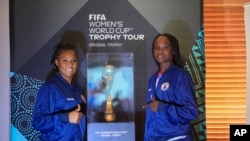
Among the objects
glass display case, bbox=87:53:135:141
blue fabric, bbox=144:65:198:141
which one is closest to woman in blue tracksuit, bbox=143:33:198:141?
blue fabric, bbox=144:65:198:141

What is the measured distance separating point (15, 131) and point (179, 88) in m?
1.15

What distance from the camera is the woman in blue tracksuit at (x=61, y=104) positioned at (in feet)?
8.86

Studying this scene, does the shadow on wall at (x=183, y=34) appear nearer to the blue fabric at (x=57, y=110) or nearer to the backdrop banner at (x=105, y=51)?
the backdrop banner at (x=105, y=51)

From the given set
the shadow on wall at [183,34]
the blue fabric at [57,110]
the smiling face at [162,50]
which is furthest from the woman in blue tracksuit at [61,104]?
the shadow on wall at [183,34]

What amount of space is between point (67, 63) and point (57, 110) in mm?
324

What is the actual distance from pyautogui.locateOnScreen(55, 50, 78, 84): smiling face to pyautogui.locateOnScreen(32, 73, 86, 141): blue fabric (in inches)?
1.7

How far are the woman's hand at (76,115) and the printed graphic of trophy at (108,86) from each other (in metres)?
0.18

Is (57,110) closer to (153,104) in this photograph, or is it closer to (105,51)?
(105,51)

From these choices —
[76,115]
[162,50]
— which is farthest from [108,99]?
[162,50]

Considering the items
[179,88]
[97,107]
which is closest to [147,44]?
[179,88]

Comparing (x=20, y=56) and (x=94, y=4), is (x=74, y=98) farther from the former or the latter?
(x=94, y=4)

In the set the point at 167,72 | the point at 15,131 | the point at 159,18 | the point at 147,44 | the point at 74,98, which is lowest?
the point at 15,131

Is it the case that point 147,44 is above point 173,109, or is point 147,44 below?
above

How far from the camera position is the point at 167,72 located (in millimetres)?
2764
